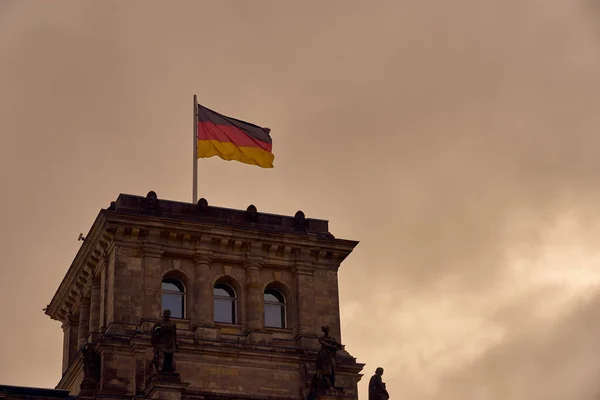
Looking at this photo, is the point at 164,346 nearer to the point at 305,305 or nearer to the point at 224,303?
the point at 224,303

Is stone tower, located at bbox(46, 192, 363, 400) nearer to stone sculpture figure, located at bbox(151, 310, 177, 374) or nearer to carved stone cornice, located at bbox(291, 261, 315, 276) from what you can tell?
carved stone cornice, located at bbox(291, 261, 315, 276)

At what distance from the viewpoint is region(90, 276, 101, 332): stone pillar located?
71.8 meters

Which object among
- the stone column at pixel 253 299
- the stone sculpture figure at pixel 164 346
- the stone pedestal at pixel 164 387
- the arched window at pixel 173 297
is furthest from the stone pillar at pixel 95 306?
the stone pedestal at pixel 164 387

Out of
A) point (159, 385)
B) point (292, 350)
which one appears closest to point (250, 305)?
point (292, 350)

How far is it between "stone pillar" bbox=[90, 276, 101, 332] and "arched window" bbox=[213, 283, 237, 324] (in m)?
5.49

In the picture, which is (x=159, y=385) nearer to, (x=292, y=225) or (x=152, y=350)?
(x=152, y=350)

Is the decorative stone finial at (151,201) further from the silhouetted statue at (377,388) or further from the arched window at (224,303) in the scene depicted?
the silhouetted statue at (377,388)

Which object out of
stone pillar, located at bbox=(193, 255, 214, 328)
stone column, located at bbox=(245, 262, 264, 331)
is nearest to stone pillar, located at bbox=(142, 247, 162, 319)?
stone pillar, located at bbox=(193, 255, 214, 328)

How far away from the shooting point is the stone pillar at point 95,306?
71.8 metres

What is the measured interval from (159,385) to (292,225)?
12.8 metres

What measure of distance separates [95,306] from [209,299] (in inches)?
220

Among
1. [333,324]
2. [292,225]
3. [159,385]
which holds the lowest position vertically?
[159,385]

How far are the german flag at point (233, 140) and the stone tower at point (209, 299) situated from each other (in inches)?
143

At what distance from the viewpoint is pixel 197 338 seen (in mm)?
69125
